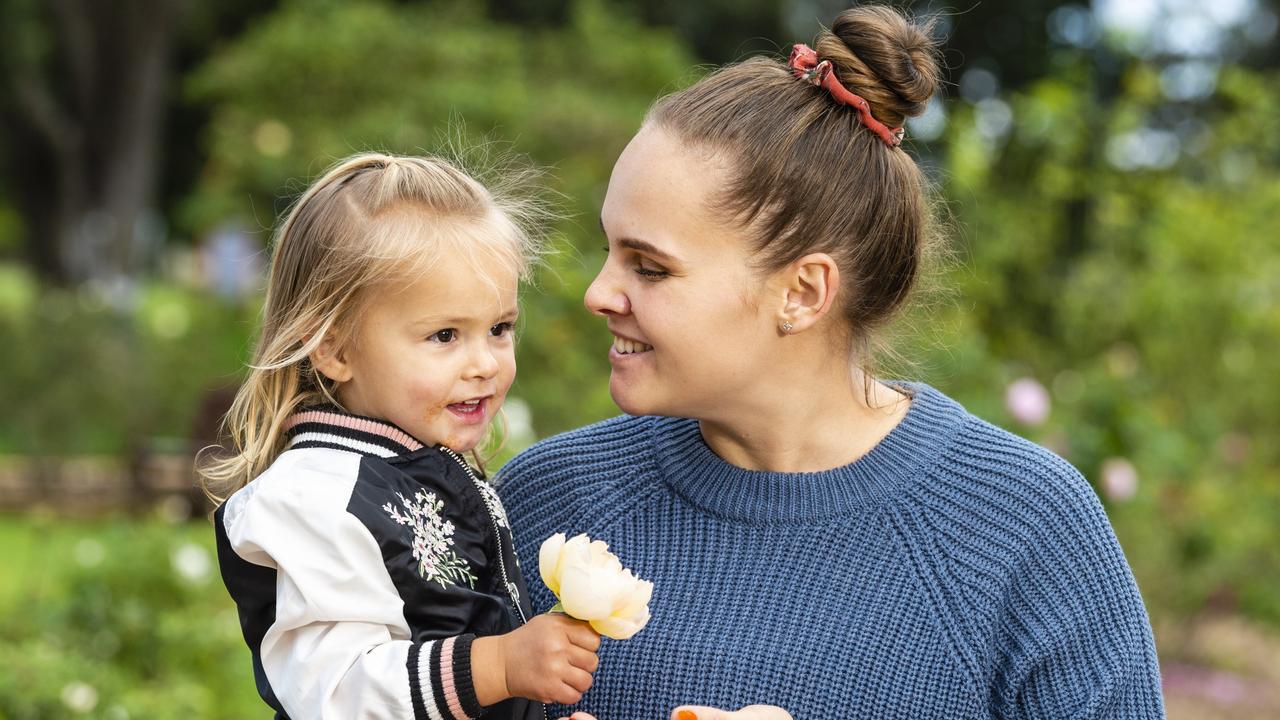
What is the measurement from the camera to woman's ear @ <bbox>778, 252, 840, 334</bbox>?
2.11 metres

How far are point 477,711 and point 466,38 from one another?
8.48 metres

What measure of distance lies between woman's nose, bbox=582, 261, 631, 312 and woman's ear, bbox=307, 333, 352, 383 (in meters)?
0.37

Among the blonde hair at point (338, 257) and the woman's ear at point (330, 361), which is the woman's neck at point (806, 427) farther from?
the woman's ear at point (330, 361)

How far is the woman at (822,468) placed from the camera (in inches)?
81.2

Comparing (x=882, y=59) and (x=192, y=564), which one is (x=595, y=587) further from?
(x=192, y=564)

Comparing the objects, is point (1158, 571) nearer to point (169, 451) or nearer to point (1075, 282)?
point (1075, 282)

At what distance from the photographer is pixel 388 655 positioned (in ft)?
5.96

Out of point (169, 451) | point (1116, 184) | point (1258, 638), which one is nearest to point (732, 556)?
point (1258, 638)

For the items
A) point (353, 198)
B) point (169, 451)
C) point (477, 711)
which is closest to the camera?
point (477, 711)

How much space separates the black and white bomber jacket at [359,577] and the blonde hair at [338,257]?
79 mm

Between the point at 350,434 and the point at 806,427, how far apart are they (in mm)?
718

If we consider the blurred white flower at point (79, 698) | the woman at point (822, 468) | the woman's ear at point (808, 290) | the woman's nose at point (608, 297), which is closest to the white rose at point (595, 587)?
the woman at point (822, 468)

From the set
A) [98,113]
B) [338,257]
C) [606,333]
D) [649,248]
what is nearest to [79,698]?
[338,257]

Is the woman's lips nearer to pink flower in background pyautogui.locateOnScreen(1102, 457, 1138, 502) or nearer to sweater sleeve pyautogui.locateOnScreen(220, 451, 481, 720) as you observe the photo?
sweater sleeve pyautogui.locateOnScreen(220, 451, 481, 720)
